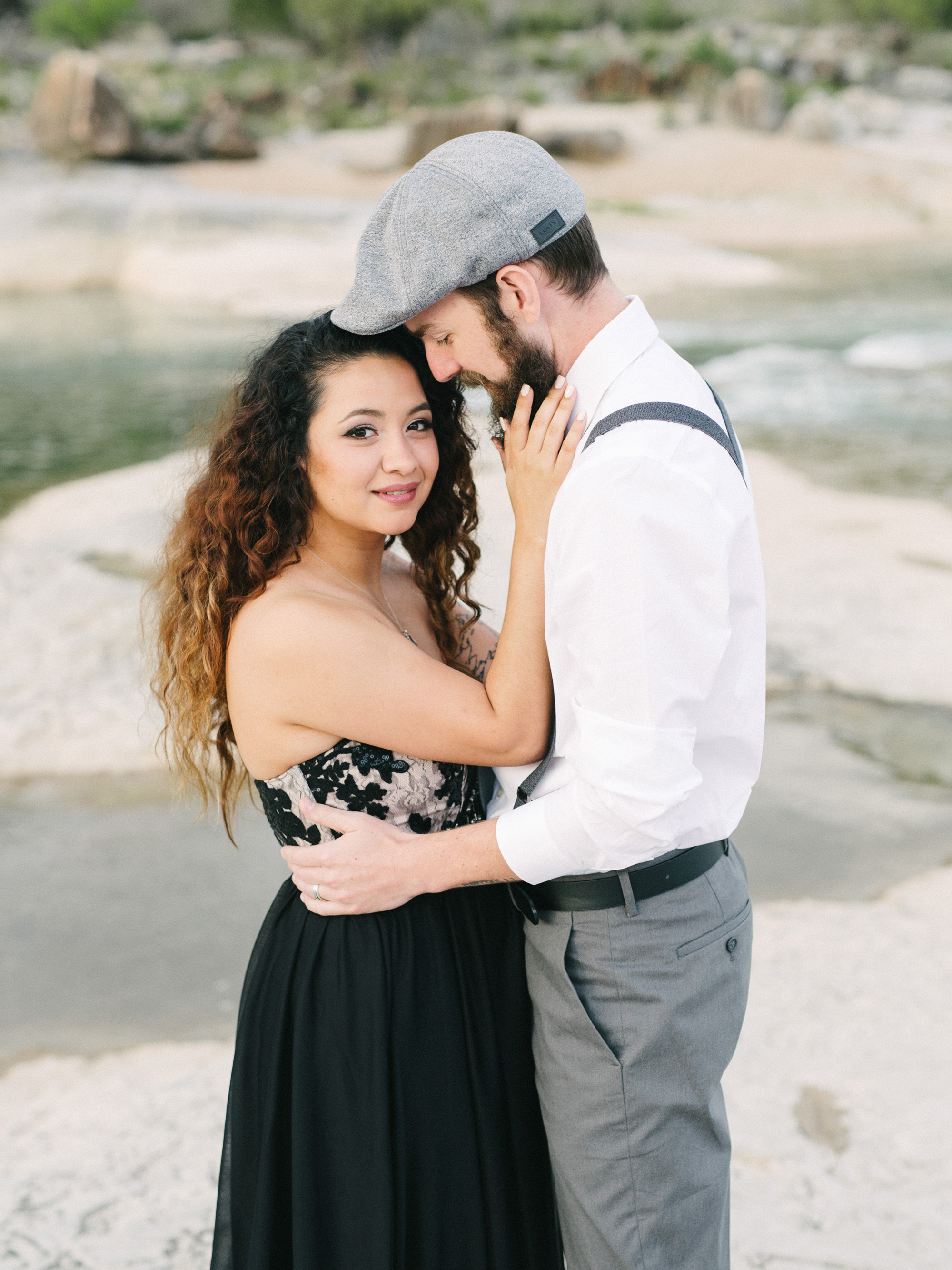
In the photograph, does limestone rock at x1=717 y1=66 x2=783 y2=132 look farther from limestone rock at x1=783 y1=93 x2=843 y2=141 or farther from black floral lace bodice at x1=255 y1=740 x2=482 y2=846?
black floral lace bodice at x1=255 y1=740 x2=482 y2=846

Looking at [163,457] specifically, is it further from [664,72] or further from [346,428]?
[664,72]

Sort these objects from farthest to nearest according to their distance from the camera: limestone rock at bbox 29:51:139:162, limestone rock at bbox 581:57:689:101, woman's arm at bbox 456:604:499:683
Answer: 1. limestone rock at bbox 581:57:689:101
2. limestone rock at bbox 29:51:139:162
3. woman's arm at bbox 456:604:499:683

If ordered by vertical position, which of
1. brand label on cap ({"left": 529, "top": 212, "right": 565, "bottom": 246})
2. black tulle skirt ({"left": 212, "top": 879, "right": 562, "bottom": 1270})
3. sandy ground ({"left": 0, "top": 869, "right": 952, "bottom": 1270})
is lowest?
sandy ground ({"left": 0, "top": 869, "right": 952, "bottom": 1270})

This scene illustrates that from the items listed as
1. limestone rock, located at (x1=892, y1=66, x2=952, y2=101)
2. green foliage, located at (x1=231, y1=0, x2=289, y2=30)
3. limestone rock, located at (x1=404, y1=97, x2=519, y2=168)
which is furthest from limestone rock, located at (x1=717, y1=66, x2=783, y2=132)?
green foliage, located at (x1=231, y1=0, x2=289, y2=30)

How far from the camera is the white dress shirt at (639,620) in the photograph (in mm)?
1396

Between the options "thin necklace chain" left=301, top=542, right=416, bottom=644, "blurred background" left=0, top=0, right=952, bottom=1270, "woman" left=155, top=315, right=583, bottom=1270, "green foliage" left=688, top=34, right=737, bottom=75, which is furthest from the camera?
"green foliage" left=688, top=34, right=737, bottom=75

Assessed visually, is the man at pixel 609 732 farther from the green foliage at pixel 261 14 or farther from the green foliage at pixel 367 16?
the green foliage at pixel 261 14

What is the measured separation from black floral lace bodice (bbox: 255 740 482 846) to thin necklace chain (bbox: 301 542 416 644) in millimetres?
201

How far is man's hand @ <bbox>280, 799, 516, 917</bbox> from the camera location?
1.67 metres

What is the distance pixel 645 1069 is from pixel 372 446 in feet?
3.38

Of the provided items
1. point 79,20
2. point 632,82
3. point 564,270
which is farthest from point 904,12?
point 564,270

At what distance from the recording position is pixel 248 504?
1.92 metres

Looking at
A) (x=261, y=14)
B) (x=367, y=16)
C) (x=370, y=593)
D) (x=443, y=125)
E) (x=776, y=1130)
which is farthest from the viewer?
(x=261, y=14)

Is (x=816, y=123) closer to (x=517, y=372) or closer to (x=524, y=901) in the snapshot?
(x=517, y=372)
